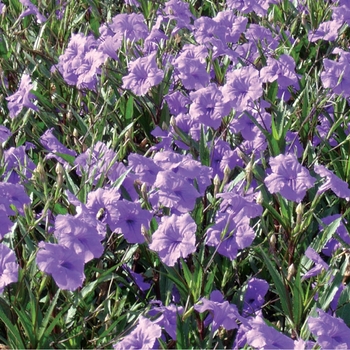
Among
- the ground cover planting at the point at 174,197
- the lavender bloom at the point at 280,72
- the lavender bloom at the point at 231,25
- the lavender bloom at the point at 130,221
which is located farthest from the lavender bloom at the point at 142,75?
the lavender bloom at the point at 130,221

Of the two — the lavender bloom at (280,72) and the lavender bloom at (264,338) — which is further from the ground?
the lavender bloom at (280,72)

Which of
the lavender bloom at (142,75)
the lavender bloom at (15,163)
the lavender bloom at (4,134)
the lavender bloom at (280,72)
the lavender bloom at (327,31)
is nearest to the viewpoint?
the lavender bloom at (15,163)

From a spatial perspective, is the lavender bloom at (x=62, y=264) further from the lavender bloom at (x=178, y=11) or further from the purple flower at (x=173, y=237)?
the lavender bloom at (x=178, y=11)

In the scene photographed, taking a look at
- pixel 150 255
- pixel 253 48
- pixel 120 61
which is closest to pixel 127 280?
pixel 150 255

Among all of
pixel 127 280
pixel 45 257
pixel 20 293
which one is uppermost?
pixel 45 257

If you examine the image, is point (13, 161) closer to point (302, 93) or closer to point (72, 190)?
point (72, 190)

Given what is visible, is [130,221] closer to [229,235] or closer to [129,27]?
[229,235]
